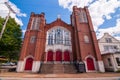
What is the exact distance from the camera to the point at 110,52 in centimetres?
1880

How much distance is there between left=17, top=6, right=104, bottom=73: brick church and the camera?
59.4 ft

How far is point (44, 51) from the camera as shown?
68.5 ft

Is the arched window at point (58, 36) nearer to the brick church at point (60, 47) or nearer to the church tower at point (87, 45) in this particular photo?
the brick church at point (60, 47)

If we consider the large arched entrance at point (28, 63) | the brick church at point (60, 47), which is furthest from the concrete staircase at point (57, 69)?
the large arched entrance at point (28, 63)

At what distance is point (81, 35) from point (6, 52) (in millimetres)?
16450

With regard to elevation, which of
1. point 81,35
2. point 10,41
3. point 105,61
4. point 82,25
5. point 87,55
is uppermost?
point 82,25

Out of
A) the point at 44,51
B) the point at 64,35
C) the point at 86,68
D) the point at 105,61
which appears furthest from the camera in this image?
the point at 64,35

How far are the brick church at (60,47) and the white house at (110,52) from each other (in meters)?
1.82

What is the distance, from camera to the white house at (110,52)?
1712cm

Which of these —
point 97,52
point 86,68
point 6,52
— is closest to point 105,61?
point 97,52

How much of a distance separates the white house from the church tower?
181cm

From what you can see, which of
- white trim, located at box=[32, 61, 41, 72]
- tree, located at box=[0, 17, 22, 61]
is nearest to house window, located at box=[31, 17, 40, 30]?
tree, located at box=[0, 17, 22, 61]

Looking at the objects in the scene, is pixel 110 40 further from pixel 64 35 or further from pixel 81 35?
pixel 64 35

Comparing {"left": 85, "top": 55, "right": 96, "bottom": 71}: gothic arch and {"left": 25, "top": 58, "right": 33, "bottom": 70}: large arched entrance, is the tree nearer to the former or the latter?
{"left": 25, "top": 58, "right": 33, "bottom": 70}: large arched entrance
